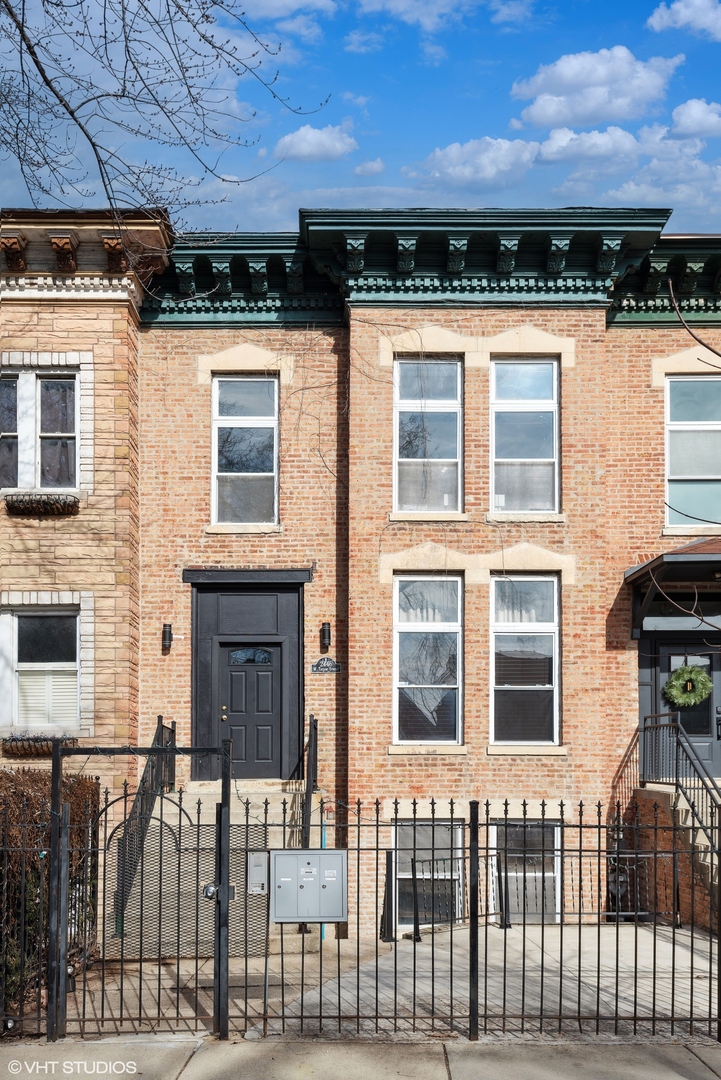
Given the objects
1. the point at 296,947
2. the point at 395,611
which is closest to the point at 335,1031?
the point at 296,947

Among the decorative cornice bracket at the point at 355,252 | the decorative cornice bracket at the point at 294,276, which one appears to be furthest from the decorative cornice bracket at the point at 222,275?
the decorative cornice bracket at the point at 355,252

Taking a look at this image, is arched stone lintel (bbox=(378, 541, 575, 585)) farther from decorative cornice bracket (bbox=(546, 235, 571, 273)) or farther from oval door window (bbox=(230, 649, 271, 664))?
decorative cornice bracket (bbox=(546, 235, 571, 273))

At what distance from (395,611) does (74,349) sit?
5531 mm

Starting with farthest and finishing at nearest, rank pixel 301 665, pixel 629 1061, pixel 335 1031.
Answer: pixel 301 665
pixel 335 1031
pixel 629 1061

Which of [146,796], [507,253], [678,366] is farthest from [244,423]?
[678,366]

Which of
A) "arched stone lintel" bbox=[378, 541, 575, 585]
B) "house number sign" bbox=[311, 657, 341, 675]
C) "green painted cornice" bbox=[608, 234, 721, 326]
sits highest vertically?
"green painted cornice" bbox=[608, 234, 721, 326]

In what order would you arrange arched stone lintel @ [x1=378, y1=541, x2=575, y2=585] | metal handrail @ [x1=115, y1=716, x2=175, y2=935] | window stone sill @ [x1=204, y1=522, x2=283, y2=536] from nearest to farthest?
metal handrail @ [x1=115, y1=716, x2=175, y2=935] < arched stone lintel @ [x1=378, y1=541, x2=575, y2=585] < window stone sill @ [x1=204, y1=522, x2=283, y2=536]

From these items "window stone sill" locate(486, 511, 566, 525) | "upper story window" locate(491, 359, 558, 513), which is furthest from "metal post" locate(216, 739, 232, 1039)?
"upper story window" locate(491, 359, 558, 513)

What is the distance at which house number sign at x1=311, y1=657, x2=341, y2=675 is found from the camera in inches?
588

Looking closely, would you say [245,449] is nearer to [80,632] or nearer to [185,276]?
[185,276]

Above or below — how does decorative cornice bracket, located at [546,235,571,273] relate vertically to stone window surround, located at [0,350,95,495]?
above

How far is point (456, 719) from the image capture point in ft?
47.5

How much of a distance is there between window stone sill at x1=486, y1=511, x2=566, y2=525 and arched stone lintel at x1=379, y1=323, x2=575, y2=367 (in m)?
2.05

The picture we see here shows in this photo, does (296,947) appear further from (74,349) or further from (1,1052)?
(74,349)
